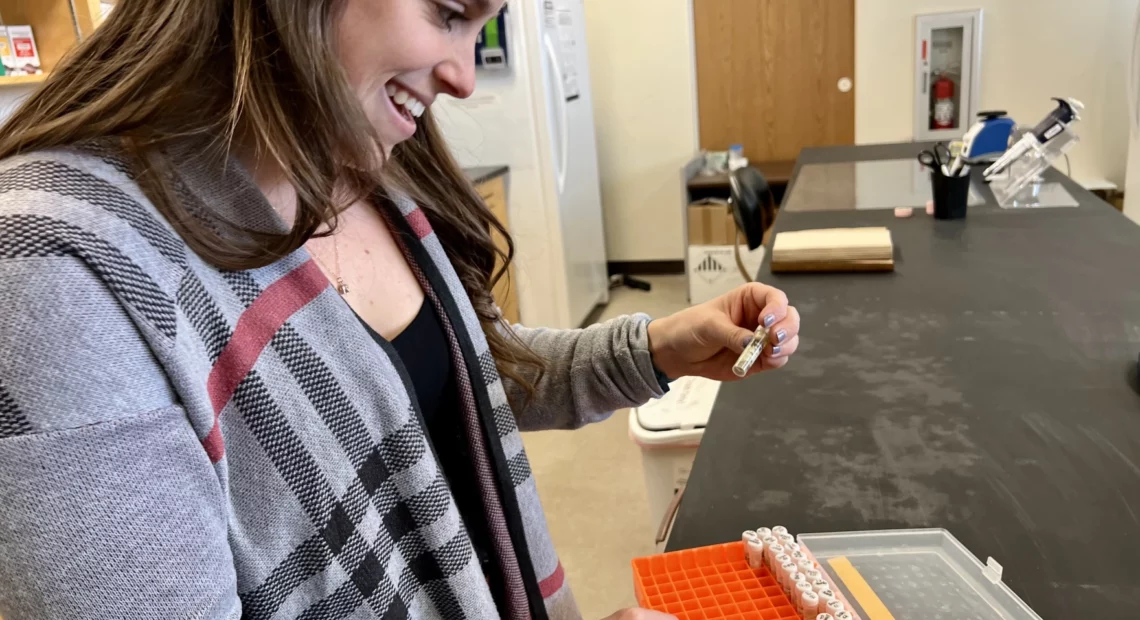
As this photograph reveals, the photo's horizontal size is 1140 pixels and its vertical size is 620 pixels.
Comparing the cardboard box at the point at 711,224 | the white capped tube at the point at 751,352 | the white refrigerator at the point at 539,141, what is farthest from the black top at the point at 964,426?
the cardboard box at the point at 711,224

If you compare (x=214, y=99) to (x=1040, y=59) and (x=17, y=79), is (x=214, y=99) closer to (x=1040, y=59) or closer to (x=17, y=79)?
(x=17, y=79)

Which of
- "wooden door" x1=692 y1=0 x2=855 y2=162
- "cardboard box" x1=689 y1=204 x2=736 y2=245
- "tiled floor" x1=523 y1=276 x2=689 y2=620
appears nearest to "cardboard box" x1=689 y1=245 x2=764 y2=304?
"cardboard box" x1=689 y1=204 x2=736 y2=245

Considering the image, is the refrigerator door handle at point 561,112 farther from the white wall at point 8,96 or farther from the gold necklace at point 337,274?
the gold necklace at point 337,274

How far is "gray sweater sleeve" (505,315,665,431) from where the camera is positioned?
3.23 feet

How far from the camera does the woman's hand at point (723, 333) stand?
0.92 meters

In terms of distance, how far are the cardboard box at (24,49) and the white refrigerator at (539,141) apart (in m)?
1.23

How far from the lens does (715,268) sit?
3951 millimetres

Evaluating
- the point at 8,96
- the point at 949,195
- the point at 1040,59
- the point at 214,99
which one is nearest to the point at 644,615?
the point at 214,99

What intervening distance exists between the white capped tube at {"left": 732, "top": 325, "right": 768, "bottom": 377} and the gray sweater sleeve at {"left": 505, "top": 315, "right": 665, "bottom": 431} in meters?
0.13

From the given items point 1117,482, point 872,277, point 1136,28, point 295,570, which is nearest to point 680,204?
point 1136,28

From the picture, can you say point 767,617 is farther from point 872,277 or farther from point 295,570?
point 872,277

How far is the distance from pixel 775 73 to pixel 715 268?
3.69ft

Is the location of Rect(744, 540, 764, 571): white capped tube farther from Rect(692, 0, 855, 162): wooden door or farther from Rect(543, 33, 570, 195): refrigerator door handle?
Rect(692, 0, 855, 162): wooden door

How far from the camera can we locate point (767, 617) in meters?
0.67
